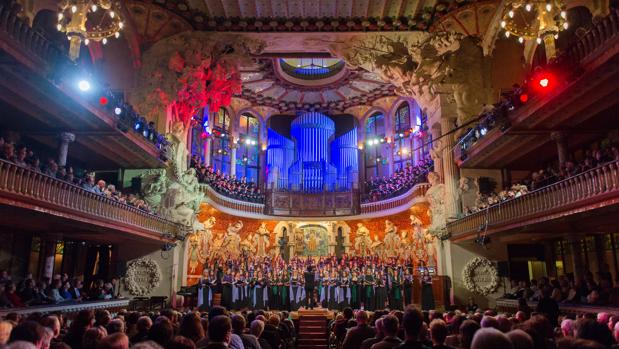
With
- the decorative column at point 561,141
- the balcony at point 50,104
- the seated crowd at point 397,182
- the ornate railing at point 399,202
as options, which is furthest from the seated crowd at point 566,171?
the balcony at point 50,104

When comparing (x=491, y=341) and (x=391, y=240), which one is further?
(x=391, y=240)

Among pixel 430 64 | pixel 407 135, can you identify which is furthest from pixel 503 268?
pixel 407 135

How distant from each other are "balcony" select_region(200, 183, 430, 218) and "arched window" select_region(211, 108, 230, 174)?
3.05m

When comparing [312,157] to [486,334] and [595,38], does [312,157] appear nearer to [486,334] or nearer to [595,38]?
[595,38]

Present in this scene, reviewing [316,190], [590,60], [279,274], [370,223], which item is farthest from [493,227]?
[316,190]

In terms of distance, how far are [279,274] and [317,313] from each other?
4.25 meters

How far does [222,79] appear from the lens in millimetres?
20188

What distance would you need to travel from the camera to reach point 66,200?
10656 mm

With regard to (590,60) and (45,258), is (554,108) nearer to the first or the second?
(590,60)

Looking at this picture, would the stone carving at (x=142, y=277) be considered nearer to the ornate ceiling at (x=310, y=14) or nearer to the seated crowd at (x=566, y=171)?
the ornate ceiling at (x=310, y=14)

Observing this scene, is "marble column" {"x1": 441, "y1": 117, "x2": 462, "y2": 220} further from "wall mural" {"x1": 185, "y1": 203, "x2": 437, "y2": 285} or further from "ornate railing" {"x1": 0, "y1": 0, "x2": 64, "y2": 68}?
"ornate railing" {"x1": 0, "y1": 0, "x2": 64, "y2": 68}

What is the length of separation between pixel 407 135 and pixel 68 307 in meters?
17.2

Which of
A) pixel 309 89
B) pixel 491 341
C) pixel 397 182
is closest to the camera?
pixel 491 341

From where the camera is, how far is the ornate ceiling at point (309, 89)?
990 inches
